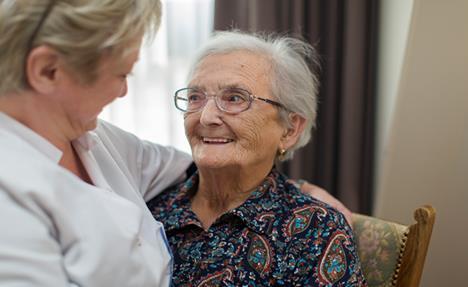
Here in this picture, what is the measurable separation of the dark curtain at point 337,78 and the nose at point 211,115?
1207 mm

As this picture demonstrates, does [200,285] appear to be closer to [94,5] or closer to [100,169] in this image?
[100,169]

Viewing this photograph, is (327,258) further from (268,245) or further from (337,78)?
(337,78)

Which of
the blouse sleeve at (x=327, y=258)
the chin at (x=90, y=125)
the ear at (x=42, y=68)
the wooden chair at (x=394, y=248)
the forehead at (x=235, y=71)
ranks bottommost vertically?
the wooden chair at (x=394, y=248)

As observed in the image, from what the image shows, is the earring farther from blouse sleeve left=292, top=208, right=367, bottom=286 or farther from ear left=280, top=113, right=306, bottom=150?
blouse sleeve left=292, top=208, right=367, bottom=286

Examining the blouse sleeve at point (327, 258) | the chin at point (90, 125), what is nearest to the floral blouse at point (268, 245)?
the blouse sleeve at point (327, 258)

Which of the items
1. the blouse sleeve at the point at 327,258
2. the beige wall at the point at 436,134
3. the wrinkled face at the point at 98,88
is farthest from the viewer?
the beige wall at the point at 436,134

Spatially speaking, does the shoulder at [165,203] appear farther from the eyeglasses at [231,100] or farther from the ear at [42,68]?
the ear at [42,68]

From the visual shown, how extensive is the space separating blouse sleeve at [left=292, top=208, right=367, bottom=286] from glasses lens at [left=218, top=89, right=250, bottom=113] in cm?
37

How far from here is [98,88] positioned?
0.85 metres

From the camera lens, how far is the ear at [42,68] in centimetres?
78

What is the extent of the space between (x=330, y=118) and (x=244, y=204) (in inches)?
55.7

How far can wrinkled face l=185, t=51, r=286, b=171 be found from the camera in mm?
1409

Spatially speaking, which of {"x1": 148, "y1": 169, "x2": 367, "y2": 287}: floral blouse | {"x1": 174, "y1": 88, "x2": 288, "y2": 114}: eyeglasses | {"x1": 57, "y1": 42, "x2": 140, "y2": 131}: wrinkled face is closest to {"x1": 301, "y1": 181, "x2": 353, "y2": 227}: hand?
{"x1": 148, "y1": 169, "x2": 367, "y2": 287}: floral blouse

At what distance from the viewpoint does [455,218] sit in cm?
221
